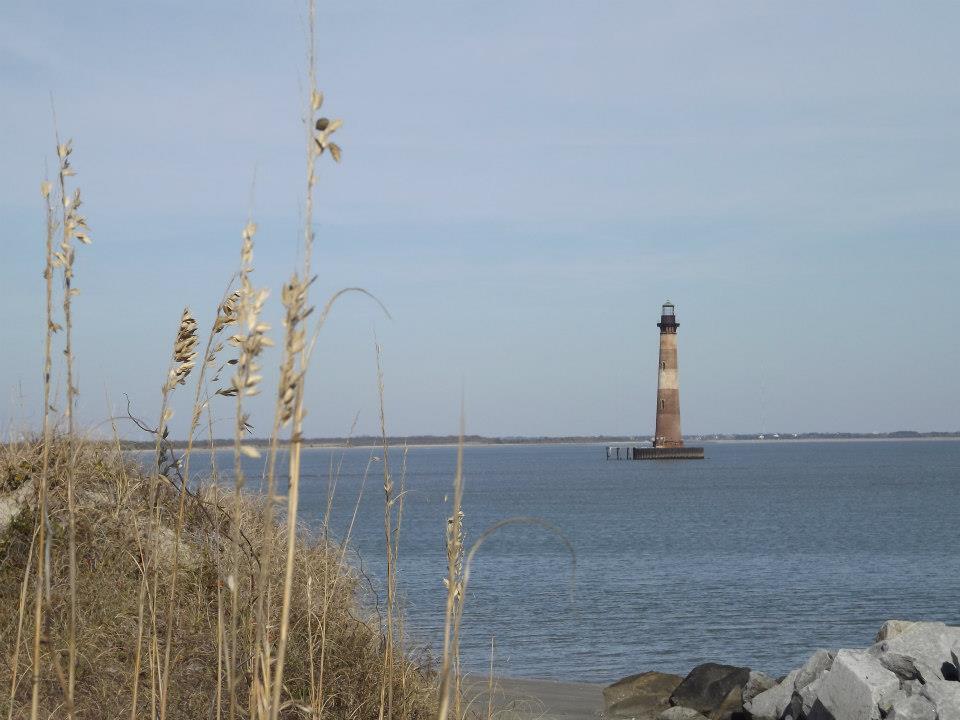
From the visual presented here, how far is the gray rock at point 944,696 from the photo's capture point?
10914 millimetres

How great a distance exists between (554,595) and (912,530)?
30.7m

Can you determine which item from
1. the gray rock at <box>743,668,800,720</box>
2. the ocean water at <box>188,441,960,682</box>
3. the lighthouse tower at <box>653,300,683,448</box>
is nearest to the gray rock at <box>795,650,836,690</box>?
the gray rock at <box>743,668,800,720</box>

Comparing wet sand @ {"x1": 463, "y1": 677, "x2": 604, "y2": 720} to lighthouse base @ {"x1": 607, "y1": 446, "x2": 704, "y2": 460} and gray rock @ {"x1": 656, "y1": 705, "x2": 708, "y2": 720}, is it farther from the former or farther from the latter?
lighthouse base @ {"x1": 607, "y1": 446, "x2": 704, "y2": 460}

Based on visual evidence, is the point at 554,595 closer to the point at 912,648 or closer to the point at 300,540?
the point at 912,648

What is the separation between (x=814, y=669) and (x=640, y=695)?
2.95 meters

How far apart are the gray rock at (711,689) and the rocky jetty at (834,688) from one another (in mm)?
14

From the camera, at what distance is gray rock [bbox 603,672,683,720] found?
14859mm

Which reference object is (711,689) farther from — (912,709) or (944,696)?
(944,696)

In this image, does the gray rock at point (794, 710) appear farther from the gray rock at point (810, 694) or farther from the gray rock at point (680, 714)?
the gray rock at point (680, 714)

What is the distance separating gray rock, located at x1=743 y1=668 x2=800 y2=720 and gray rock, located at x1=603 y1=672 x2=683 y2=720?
4.76ft

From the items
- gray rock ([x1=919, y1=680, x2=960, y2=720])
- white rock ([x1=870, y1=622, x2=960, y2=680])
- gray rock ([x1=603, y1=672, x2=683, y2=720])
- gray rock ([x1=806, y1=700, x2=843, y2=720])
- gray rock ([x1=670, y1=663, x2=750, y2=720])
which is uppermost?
white rock ([x1=870, y1=622, x2=960, y2=680])

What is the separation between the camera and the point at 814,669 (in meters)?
13.5

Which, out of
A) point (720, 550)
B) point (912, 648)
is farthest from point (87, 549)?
point (720, 550)

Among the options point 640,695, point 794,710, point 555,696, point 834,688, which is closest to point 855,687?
point 834,688
